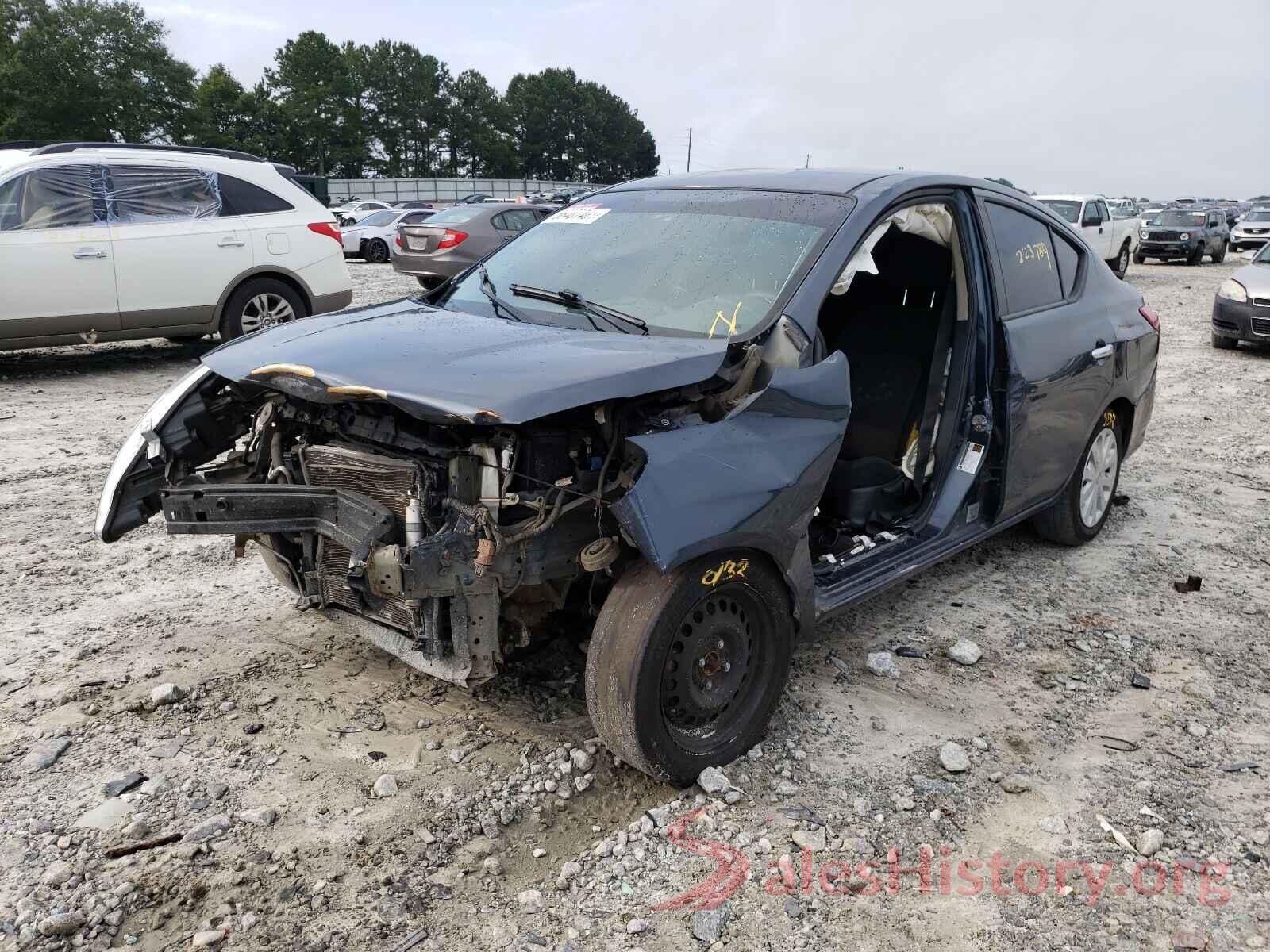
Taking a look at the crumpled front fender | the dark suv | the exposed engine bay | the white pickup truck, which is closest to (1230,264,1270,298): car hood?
the white pickup truck

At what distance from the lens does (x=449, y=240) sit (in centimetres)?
1493

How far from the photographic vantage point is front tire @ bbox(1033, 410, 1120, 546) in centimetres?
466

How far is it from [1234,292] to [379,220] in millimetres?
19777

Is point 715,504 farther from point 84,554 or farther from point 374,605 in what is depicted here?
point 84,554

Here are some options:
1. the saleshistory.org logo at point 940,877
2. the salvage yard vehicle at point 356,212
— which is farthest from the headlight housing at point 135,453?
the salvage yard vehicle at point 356,212

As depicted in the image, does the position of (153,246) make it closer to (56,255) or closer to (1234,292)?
(56,255)

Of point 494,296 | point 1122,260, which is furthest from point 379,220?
point 494,296

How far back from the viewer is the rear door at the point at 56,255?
7.77 meters

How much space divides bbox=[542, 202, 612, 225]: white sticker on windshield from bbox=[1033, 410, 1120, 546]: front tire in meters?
2.53

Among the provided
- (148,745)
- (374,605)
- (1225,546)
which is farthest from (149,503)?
(1225,546)

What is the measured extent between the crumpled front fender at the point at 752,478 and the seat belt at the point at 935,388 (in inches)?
Result: 46.0

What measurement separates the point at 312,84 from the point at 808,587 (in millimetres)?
87697

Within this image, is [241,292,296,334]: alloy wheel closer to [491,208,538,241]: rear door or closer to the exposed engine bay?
the exposed engine bay

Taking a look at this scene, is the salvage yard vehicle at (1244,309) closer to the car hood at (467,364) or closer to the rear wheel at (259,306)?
the rear wheel at (259,306)
